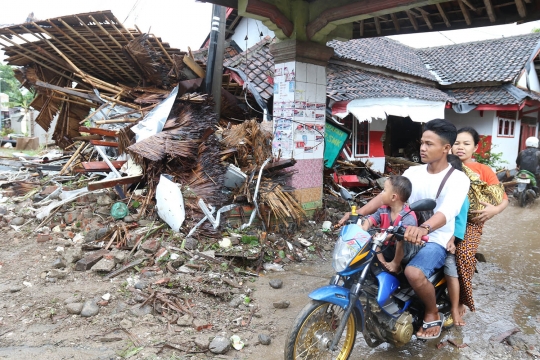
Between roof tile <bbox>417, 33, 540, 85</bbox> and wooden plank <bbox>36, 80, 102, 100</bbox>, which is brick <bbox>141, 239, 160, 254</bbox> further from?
roof tile <bbox>417, 33, 540, 85</bbox>

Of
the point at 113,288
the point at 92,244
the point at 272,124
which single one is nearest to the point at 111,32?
the point at 272,124

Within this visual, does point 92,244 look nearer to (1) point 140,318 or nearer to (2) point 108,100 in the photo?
(1) point 140,318

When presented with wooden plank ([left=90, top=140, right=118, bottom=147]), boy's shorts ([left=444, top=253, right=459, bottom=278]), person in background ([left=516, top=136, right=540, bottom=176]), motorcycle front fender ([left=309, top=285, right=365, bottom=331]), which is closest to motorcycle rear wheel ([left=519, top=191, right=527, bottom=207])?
person in background ([left=516, top=136, right=540, bottom=176])

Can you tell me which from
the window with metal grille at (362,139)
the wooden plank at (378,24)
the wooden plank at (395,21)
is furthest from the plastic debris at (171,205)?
the window with metal grille at (362,139)

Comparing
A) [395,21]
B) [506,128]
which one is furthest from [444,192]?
[506,128]

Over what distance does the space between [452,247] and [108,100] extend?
7366 millimetres

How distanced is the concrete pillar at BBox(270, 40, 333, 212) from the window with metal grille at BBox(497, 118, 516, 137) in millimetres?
11795

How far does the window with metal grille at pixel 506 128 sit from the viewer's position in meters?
15.3

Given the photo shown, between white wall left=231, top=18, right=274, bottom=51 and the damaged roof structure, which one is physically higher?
white wall left=231, top=18, right=274, bottom=51

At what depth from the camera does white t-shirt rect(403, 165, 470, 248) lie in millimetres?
2863

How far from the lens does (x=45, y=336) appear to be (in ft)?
10.7

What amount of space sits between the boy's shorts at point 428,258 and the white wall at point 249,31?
10661 millimetres

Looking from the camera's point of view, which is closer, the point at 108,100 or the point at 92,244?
the point at 92,244

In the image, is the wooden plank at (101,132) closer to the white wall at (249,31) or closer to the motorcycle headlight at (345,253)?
the motorcycle headlight at (345,253)
